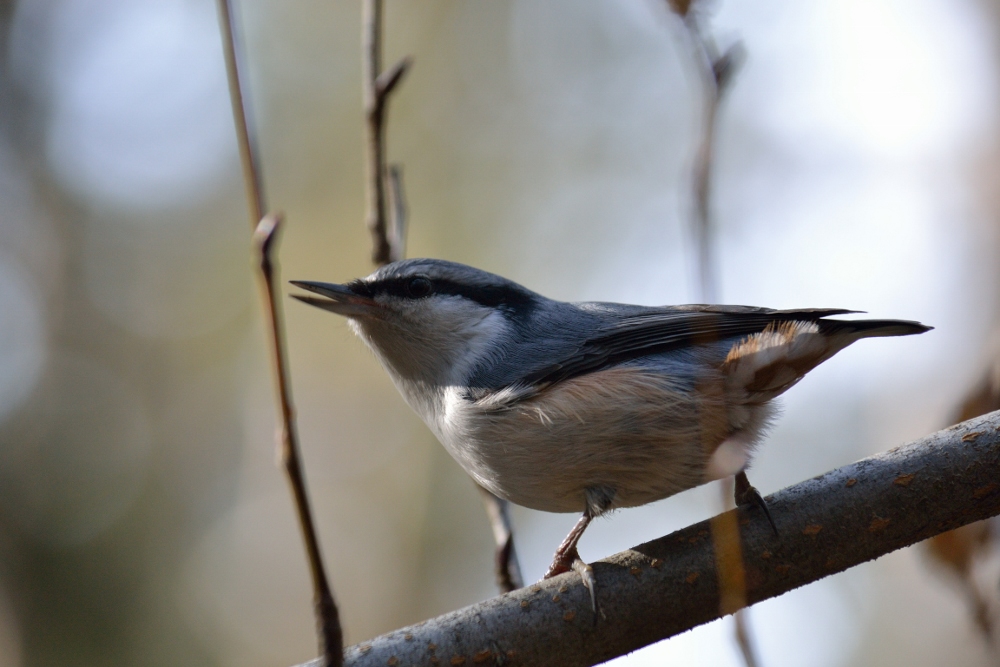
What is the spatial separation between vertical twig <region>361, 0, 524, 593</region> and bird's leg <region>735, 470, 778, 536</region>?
65cm

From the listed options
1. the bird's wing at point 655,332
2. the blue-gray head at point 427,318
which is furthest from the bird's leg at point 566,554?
the blue-gray head at point 427,318

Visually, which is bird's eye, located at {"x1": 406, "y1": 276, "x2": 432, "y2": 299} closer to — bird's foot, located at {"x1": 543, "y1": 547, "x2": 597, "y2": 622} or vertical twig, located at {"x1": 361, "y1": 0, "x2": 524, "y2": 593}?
vertical twig, located at {"x1": 361, "y1": 0, "x2": 524, "y2": 593}

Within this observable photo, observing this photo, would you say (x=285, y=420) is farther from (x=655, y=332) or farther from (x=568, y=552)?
(x=655, y=332)

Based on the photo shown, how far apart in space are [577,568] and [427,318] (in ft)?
3.63

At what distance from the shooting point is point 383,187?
2.19m

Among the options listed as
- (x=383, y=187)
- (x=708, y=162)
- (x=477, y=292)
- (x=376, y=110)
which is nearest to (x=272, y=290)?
(x=708, y=162)

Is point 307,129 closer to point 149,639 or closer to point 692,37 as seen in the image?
point 149,639

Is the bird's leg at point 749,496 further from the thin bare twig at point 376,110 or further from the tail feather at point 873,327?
the thin bare twig at point 376,110

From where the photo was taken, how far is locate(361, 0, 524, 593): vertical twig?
1882 millimetres

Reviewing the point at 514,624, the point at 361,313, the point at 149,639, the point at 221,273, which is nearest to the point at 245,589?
the point at 149,639

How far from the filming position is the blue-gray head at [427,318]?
8.53 ft

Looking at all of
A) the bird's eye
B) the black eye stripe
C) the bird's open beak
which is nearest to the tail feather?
the black eye stripe

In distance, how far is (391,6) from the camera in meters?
8.45

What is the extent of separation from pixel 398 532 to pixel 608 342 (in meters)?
5.47
